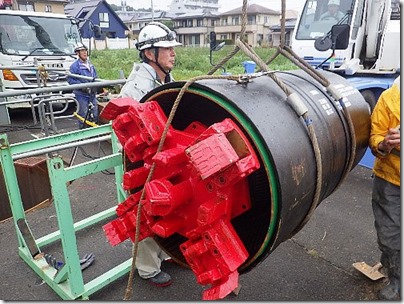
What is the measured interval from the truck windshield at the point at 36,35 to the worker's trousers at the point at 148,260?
297 inches

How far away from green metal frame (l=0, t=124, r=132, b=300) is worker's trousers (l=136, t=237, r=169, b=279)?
153 millimetres

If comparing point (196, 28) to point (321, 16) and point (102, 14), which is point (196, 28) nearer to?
point (102, 14)

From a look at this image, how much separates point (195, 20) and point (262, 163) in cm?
6117

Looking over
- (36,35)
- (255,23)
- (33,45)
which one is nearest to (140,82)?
(33,45)

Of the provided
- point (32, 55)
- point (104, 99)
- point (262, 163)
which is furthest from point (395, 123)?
point (32, 55)

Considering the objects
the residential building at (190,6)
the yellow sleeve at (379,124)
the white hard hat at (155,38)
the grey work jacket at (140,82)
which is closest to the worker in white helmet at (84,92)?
the white hard hat at (155,38)

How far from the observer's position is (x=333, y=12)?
6.75m

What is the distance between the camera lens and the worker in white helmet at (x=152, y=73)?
2719 millimetres

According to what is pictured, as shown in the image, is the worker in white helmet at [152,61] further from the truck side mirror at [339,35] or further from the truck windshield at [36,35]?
the truck windshield at [36,35]

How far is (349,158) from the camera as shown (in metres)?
2.15

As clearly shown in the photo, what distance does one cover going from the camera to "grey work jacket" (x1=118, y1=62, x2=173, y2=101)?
2.63m

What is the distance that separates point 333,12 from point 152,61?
514cm

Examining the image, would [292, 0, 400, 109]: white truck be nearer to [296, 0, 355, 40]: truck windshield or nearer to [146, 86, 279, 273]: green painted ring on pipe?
[296, 0, 355, 40]: truck windshield

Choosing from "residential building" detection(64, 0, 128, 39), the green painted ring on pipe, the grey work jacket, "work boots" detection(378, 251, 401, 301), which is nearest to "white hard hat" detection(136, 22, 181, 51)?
the grey work jacket
